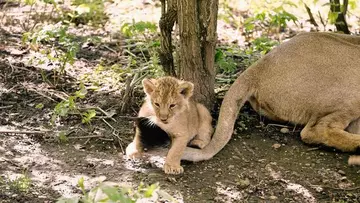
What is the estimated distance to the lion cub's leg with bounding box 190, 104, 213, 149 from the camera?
5.72 metres

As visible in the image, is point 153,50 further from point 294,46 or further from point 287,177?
point 287,177

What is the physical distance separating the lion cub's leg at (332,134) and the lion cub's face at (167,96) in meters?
1.23

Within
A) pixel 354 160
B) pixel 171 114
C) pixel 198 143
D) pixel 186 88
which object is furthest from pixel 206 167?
pixel 354 160

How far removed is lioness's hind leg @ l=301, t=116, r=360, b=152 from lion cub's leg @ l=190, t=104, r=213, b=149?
0.84 metres

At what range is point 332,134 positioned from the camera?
585 cm

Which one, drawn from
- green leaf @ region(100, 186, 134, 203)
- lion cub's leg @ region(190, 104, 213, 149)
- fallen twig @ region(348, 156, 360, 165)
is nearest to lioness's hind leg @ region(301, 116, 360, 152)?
fallen twig @ region(348, 156, 360, 165)

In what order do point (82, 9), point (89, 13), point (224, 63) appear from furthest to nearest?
point (89, 13) → point (82, 9) → point (224, 63)

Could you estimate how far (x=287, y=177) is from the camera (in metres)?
5.41

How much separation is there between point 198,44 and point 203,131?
789 millimetres

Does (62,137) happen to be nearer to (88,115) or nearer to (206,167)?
(88,115)

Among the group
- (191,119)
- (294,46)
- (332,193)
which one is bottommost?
(332,193)

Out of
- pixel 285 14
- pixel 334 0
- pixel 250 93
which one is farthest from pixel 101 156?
pixel 334 0

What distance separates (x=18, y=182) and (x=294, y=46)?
280cm

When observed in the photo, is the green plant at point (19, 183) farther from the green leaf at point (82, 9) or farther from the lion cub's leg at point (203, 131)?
the green leaf at point (82, 9)
